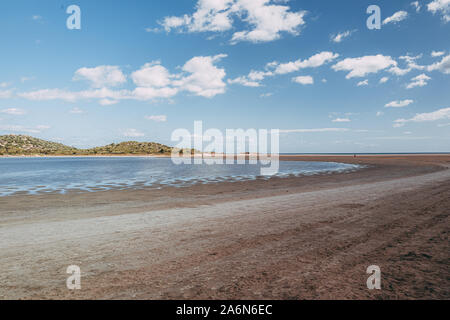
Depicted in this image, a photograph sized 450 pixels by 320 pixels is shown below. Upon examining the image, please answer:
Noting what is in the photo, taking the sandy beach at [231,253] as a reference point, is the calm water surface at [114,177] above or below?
below

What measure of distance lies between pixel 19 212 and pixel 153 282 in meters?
10.4

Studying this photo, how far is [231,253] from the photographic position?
553 centimetres

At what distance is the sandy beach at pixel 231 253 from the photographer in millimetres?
3979

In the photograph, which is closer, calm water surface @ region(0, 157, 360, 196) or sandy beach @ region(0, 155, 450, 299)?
sandy beach @ region(0, 155, 450, 299)

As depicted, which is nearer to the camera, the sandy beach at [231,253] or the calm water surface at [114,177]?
the sandy beach at [231,253]

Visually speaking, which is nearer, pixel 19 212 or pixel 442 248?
pixel 442 248

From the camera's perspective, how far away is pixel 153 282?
165 inches

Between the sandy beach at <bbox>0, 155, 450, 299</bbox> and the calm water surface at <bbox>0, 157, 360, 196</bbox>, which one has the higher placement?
the sandy beach at <bbox>0, 155, 450, 299</bbox>

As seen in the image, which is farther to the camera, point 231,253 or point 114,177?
point 114,177

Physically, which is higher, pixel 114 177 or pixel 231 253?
pixel 231 253

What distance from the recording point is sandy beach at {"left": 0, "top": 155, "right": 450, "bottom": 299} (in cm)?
398

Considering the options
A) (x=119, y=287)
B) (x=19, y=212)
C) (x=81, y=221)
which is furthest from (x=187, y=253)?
(x=19, y=212)
